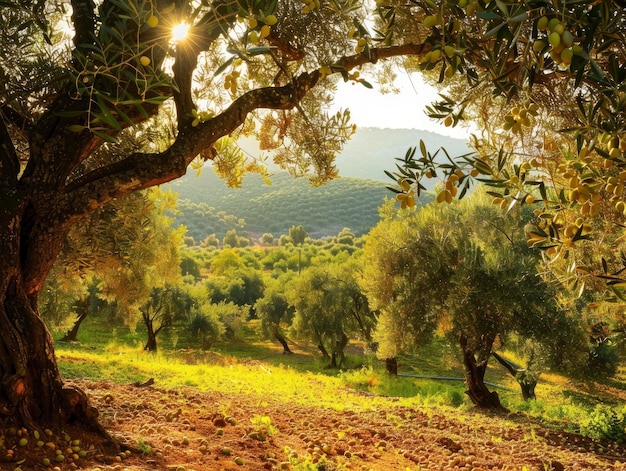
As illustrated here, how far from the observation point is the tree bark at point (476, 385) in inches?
501

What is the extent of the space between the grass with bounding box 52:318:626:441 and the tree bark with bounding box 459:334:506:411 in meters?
0.36

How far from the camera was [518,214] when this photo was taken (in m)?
14.2

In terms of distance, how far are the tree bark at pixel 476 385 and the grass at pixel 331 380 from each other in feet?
1.18

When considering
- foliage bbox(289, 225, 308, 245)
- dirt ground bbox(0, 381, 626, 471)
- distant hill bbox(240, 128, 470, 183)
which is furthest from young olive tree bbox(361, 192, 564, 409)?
distant hill bbox(240, 128, 470, 183)

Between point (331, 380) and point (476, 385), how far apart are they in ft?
25.9

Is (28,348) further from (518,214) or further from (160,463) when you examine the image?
(518,214)

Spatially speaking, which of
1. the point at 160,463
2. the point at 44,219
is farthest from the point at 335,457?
the point at 44,219

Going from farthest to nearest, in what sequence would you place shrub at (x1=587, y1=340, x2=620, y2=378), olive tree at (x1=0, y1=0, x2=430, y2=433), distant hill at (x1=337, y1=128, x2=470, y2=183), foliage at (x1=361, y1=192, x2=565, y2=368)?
distant hill at (x1=337, y1=128, x2=470, y2=183), shrub at (x1=587, y1=340, x2=620, y2=378), foliage at (x1=361, y1=192, x2=565, y2=368), olive tree at (x1=0, y1=0, x2=430, y2=433)

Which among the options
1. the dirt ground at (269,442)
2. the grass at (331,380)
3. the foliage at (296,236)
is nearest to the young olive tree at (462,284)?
the grass at (331,380)

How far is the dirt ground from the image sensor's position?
135 inches

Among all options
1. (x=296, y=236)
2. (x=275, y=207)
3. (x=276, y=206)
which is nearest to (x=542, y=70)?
(x=296, y=236)

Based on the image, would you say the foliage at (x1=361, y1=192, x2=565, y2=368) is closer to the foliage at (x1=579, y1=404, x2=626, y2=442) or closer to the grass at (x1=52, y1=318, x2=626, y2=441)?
the grass at (x1=52, y1=318, x2=626, y2=441)

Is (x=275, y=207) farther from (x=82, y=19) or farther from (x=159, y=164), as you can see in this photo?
(x=159, y=164)

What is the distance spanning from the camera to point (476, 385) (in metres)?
12.9
